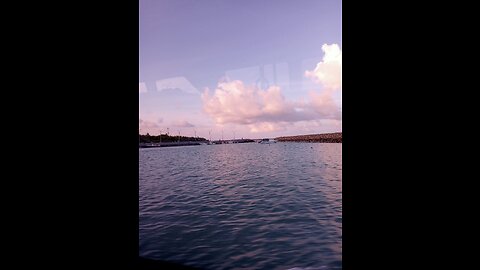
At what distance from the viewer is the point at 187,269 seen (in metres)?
2.12
